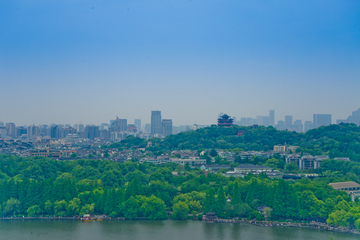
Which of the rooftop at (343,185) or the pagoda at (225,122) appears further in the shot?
the pagoda at (225,122)

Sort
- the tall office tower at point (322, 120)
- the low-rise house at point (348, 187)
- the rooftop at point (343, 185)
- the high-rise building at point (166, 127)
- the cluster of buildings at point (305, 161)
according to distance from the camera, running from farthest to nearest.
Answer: the high-rise building at point (166, 127), the tall office tower at point (322, 120), the cluster of buildings at point (305, 161), the rooftop at point (343, 185), the low-rise house at point (348, 187)

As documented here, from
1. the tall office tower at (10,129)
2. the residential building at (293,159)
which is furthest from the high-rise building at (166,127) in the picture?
the residential building at (293,159)

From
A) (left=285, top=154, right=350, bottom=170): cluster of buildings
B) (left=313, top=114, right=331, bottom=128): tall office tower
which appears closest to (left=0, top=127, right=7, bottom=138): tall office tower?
(left=285, top=154, right=350, bottom=170): cluster of buildings

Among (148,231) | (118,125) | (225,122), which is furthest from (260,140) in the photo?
(118,125)

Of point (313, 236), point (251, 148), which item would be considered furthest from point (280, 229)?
point (251, 148)

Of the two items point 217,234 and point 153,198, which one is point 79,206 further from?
point 217,234

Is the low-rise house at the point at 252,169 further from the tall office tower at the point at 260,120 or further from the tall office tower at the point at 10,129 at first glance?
the tall office tower at the point at 260,120
